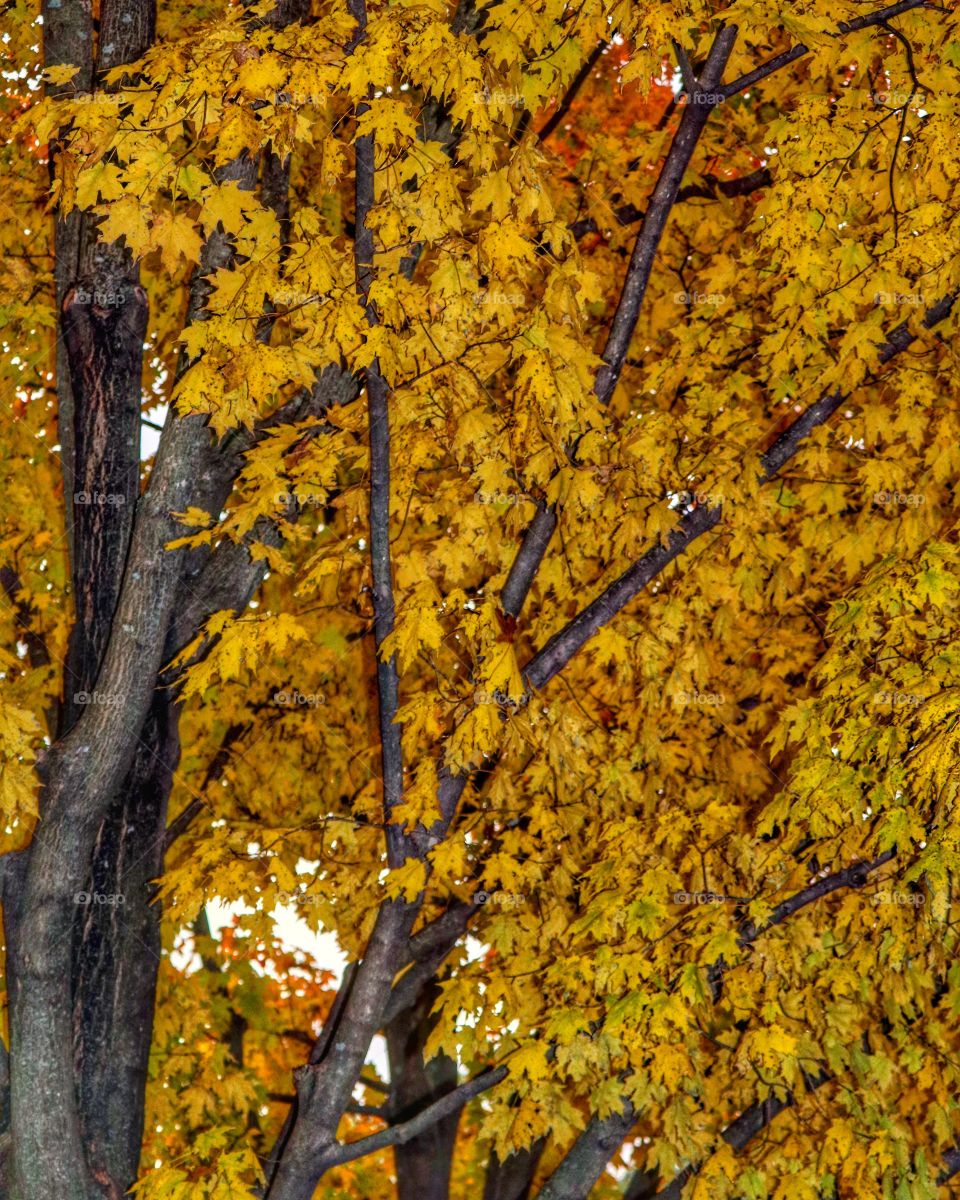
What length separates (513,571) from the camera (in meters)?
5.84

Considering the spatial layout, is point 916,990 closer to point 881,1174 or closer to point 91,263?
point 881,1174

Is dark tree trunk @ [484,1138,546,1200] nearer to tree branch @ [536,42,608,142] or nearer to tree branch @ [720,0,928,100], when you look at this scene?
tree branch @ [536,42,608,142]

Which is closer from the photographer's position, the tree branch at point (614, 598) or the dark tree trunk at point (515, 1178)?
the tree branch at point (614, 598)

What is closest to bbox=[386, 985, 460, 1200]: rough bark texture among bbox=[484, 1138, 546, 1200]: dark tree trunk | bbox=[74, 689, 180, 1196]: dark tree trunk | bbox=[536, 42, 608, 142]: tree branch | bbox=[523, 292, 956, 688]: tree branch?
bbox=[484, 1138, 546, 1200]: dark tree trunk

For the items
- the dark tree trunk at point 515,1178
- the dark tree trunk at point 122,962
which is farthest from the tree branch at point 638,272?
the dark tree trunk at point 515,1178

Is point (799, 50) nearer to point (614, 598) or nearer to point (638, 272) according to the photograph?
point (638, 272)

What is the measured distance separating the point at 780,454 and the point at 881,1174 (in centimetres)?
361

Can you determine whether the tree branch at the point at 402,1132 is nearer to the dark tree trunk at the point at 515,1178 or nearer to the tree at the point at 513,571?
the tree at the point at 513,571

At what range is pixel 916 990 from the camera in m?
6.92

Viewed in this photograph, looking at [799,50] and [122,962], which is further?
[122,962]

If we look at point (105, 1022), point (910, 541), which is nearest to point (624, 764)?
point (910, 541)

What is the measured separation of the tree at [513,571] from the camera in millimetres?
5227

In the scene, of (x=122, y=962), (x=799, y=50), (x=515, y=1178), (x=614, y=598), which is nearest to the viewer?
(x=799, y=50)

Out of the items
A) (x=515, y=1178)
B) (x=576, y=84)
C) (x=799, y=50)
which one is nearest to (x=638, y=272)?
(x=799, y=50)
